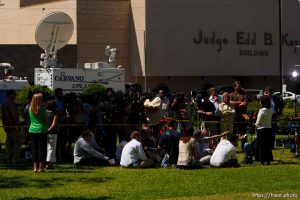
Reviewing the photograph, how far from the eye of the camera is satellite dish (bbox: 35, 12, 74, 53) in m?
35.5

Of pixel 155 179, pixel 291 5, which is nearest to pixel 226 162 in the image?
pixel 155 179

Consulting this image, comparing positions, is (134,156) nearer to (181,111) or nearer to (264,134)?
(264,134)

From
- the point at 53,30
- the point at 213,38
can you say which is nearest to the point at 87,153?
the point at 53,30

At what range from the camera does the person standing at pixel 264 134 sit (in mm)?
18484

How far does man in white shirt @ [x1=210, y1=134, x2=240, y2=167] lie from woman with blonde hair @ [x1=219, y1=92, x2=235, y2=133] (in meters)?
2.75

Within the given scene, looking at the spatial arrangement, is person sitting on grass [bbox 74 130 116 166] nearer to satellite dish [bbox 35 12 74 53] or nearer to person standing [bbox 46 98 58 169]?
person standing [bbox 46 98 58 169]

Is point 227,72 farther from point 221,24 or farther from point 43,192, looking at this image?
point 43,192

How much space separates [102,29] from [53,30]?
2271 cm

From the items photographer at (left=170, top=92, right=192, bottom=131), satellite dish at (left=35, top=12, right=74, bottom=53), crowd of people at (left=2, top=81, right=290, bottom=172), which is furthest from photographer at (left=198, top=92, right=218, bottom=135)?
satellite dish at (left=35, top=12, right=74, bottom=53)

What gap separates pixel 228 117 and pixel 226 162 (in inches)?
122

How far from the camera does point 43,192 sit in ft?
45.3

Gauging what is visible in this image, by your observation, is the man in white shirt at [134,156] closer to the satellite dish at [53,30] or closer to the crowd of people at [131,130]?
the crowd of people at [131,130]

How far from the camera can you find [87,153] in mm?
18219

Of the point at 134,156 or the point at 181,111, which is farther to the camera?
the point at 181,111
